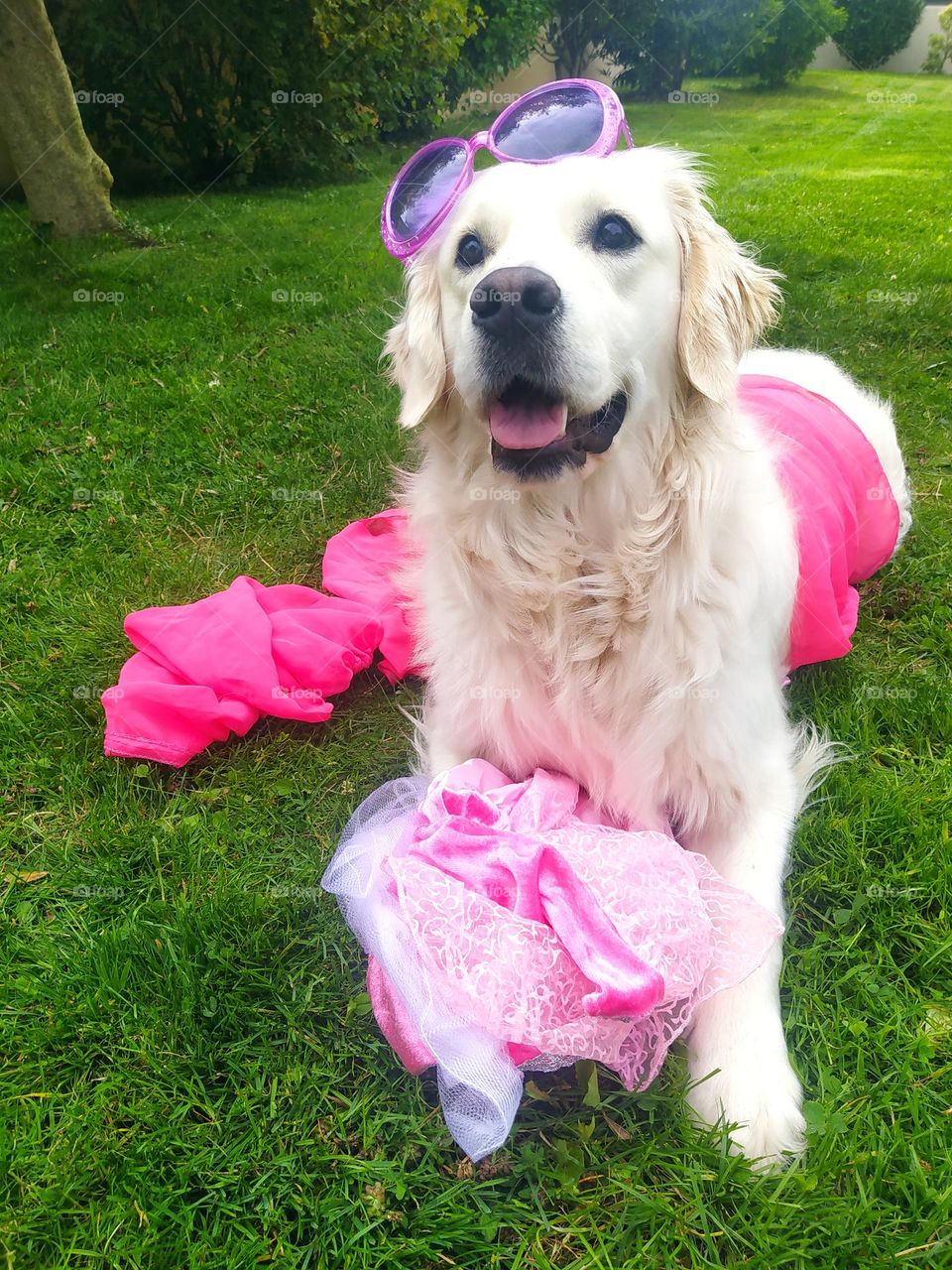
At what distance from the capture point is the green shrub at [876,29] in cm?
2003

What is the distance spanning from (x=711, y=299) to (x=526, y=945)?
165cm

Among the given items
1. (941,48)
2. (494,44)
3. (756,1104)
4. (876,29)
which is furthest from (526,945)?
(876,29)

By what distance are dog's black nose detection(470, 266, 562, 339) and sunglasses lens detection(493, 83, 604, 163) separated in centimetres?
58

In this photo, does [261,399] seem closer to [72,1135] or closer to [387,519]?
[387,519]

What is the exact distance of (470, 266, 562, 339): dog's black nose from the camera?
6.03 ft
